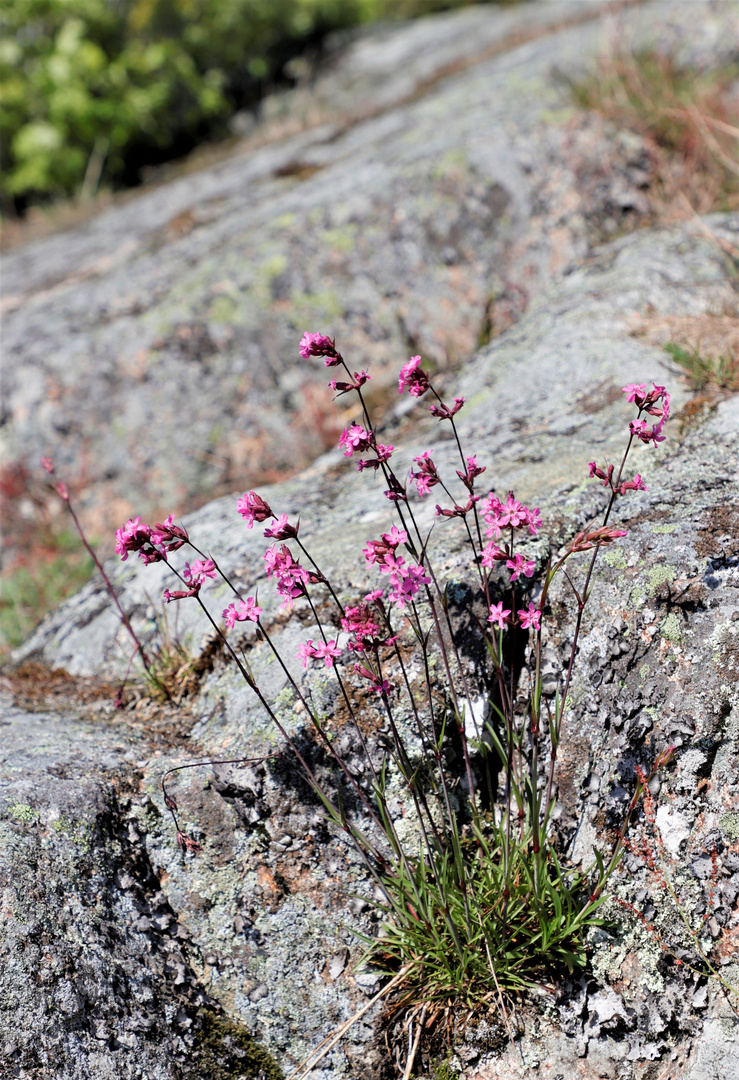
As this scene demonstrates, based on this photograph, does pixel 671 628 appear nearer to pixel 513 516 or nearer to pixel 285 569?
pixel 513 516

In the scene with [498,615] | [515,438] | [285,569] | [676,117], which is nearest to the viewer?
[285,569]

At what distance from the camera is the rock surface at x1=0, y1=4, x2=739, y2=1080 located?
2.33 meters

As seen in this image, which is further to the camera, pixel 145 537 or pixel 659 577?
pixel 659 577

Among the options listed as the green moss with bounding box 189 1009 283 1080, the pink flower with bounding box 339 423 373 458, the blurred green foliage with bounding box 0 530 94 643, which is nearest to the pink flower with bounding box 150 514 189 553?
the pink flower with bounding box 339 423 373 458

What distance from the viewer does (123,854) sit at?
2.67 meters

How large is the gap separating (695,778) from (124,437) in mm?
4672

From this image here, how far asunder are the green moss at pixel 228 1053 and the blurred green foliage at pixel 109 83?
12553 mm

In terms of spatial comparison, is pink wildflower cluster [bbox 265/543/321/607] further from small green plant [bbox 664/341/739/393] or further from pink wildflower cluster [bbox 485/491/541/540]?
small green plant [bbox 664/341/739/393]

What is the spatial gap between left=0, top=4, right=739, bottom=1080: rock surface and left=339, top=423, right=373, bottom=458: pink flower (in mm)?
927

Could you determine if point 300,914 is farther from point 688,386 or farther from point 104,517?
point 104,517

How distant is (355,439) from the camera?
2.20m

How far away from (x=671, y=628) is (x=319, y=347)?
1.59 metres

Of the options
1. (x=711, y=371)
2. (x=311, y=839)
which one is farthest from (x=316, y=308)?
(x=311, y=839)

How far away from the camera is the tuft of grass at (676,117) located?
5355 mm
